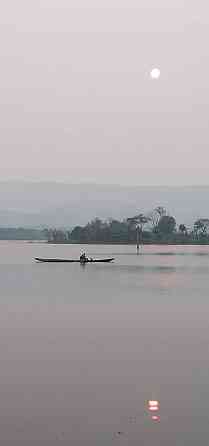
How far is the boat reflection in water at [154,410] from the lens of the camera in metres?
17.1

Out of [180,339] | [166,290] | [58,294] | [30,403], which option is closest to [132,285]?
[166,290]

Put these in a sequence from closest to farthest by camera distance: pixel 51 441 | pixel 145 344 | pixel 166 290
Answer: pixel 51 441
pixel 145 344
pixel 166 290

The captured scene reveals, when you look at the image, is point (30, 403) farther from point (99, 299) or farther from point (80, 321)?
point (99, 299)

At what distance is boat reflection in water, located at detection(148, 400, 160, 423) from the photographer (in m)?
17.1

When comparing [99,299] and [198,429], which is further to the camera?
[99,299]

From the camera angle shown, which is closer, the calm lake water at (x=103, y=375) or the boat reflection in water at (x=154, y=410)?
the calm lake water at (x=103, y=375)

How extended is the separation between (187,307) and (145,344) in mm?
18836

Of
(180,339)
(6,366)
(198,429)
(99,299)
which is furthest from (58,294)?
(198,429)

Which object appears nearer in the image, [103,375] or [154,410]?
[154,410]

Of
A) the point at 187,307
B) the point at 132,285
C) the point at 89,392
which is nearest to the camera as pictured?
the point at 89,392

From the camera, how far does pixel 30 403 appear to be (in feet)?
60.1

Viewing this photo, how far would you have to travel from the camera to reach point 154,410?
17922 millimetres

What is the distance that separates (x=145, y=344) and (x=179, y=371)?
6.01 m

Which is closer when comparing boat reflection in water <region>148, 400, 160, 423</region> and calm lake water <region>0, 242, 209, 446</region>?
calm lake water <region>0, 242, 209, 446</region>
